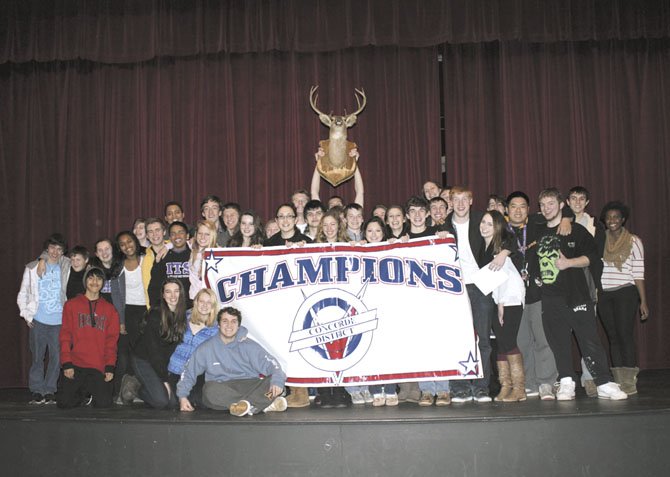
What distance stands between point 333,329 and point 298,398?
673 millimetres

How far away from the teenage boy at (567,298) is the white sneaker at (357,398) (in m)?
1.64

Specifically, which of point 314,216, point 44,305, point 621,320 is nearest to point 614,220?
point 621,320

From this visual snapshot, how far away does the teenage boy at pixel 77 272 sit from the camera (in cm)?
695

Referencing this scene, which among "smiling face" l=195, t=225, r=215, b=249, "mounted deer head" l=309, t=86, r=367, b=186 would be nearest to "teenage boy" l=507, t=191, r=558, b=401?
"smiling face" l=195, t=225, r=215, b=249

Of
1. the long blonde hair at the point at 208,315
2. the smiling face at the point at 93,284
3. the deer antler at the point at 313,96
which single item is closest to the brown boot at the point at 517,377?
the long blonde hair at the point at 208,315

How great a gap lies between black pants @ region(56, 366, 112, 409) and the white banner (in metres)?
1.44

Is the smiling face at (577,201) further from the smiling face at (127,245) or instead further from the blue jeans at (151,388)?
the smiling face at (127,245)

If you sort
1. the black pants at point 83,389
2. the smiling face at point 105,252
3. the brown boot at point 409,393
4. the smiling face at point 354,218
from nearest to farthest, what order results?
the brown boot at point 409,393, the black pants at point 83,389, the smiling face at point 354,218, the smiling face at point 105,252

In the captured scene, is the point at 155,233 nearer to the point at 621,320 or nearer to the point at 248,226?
the point at 248,226

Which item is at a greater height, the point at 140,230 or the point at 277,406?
the point at 140,230

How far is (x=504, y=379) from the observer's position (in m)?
5.80

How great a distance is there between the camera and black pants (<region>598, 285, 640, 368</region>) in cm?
612

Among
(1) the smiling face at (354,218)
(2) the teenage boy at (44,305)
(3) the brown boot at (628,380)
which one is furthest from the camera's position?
(2) the teenage boy at (44,305)

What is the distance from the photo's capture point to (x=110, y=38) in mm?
9203
